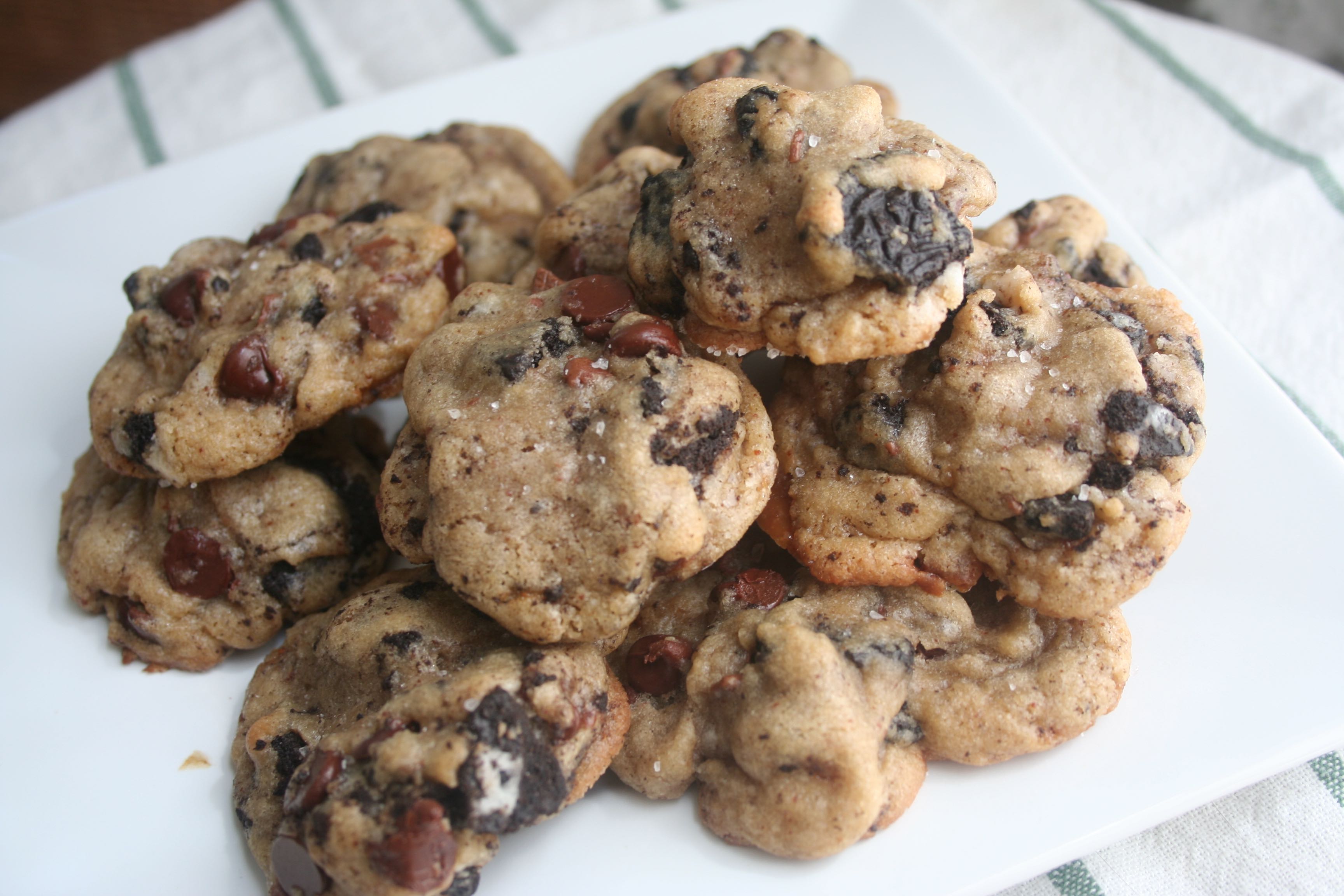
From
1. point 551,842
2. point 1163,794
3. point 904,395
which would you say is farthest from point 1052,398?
point 551,842

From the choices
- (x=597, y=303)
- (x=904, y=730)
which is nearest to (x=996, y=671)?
(x=904, y=730)

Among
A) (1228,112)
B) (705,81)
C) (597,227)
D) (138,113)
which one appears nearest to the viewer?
(597,227)

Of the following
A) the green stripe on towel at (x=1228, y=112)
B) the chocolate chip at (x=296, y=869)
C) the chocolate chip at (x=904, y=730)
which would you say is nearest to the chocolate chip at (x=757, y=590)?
the chocolate chip at (x=904, y=730)

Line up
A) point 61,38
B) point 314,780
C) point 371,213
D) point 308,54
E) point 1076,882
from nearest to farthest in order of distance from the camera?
point 314,780
point 1076,882
point 371,213
point 308,54
point 61,38

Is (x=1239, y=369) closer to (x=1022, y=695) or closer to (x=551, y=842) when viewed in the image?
(x=1022, y=695)

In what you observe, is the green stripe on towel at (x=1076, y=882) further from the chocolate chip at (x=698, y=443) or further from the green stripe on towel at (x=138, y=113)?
the green stripe on towel at (x=138, y=113)

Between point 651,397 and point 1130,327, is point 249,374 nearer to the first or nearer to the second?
point 651,397
